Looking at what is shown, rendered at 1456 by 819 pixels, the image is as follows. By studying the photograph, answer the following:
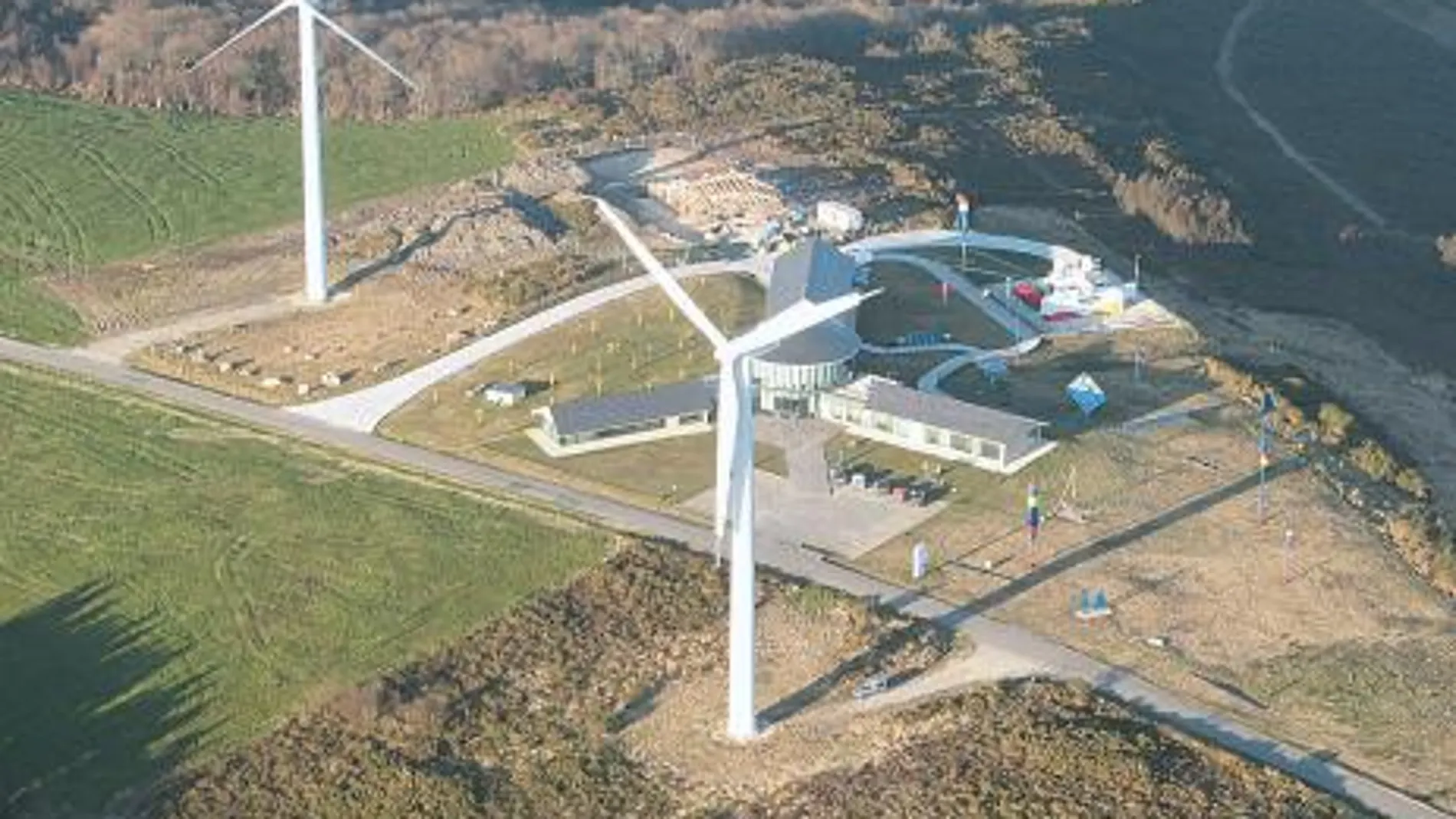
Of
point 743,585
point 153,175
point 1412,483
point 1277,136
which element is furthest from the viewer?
point 1277,136

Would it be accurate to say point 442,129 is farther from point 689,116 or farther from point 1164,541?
point 1164,541

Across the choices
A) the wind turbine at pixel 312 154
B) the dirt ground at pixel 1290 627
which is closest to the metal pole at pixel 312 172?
the wind turbine at pixel 312 154

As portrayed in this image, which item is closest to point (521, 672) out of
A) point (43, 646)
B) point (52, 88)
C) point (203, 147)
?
point (43, 646)

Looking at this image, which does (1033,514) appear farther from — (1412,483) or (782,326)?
(782,326)

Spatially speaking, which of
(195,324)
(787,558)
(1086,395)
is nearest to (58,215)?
(195,324)

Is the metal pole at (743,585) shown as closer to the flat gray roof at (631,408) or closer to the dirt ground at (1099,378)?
the flat gray roof at (631,408)
